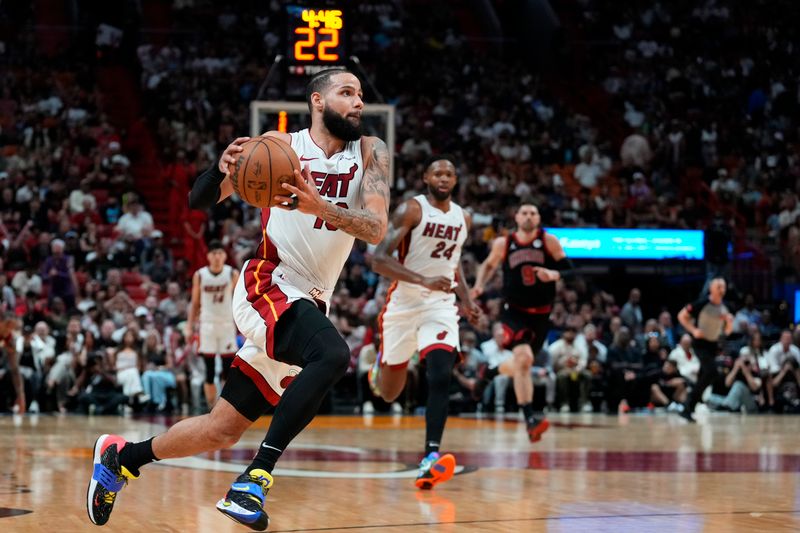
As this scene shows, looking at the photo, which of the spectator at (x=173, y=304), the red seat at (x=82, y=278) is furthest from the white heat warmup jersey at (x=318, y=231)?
the red seat at (x=82, y=278)

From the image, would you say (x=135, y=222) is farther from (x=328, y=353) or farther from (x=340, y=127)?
(x=328, y=353)

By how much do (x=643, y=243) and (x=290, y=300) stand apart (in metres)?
16.2

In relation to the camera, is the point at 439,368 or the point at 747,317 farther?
the point at 747,317

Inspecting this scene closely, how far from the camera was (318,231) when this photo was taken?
497 cm

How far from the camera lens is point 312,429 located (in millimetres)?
11789

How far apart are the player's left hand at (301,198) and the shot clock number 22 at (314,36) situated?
10.3 meters

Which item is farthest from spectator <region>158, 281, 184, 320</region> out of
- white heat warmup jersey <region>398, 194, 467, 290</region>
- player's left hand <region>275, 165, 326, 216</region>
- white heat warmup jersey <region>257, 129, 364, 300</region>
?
player's left hand <region>275, 165, 326, 216</region>

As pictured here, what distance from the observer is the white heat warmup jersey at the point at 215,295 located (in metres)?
12.1

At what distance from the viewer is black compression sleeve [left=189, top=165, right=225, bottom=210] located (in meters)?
4.71

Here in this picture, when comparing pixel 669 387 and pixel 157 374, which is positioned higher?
pixel 157 374

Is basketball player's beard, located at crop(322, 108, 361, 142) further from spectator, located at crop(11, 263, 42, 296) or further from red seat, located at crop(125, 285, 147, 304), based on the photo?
red seat, located at crop(125, 285, 147, 304)

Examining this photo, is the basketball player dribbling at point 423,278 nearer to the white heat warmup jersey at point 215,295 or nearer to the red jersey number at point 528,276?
the red jersey number at point 528,276

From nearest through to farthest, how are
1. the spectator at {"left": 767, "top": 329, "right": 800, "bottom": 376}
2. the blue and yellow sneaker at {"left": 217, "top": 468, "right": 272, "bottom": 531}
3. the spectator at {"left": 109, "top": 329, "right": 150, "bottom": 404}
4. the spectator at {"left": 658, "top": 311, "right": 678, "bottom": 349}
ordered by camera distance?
the blue and yellow sneaker at {"left": 217, "top": 468, "right": 272, "bottom": 531}, the spectator at {"left": 109, "top": 329, "right": 150, "bottom": 404}, the spectator at {"left": 767, "top": 329, "right": 800, "bottom": 376}, the spectator at {"left": 658, "top": 311, "right": 678, "bottom": 349}

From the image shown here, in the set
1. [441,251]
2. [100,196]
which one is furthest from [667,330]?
[441,251]
